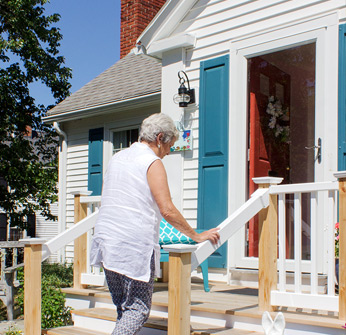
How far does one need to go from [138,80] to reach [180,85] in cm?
340

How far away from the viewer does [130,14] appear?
36.6 feet

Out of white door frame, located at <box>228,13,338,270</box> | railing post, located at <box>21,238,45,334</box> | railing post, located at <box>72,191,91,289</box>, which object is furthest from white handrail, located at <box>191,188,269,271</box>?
railing post, located at <box>72,191,91,289</box>

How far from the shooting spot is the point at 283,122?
6.64 m

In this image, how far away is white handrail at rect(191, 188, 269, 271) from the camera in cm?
334

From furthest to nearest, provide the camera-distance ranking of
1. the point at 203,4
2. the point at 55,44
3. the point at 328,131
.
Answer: the point at 55,44 → the point at 203,4 → the point at 328,131

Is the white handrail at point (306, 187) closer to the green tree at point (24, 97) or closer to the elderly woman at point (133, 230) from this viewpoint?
the elderly woman at point (133, 230)

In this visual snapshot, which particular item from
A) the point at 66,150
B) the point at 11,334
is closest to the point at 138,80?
the point at 66,150

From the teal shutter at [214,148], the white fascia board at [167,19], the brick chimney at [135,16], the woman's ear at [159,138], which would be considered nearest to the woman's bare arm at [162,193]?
the woman's ear at [159,138]

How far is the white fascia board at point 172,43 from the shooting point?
20.0ft

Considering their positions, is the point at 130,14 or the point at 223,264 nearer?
the point at 223,264

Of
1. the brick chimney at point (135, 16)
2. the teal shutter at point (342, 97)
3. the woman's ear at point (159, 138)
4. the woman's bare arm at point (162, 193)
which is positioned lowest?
the woman's bare arm at point (162, 193)

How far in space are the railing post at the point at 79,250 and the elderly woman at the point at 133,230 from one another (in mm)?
2562

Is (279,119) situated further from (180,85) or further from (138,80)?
(138,80)

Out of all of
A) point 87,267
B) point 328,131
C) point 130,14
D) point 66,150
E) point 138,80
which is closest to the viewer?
point 328,131
